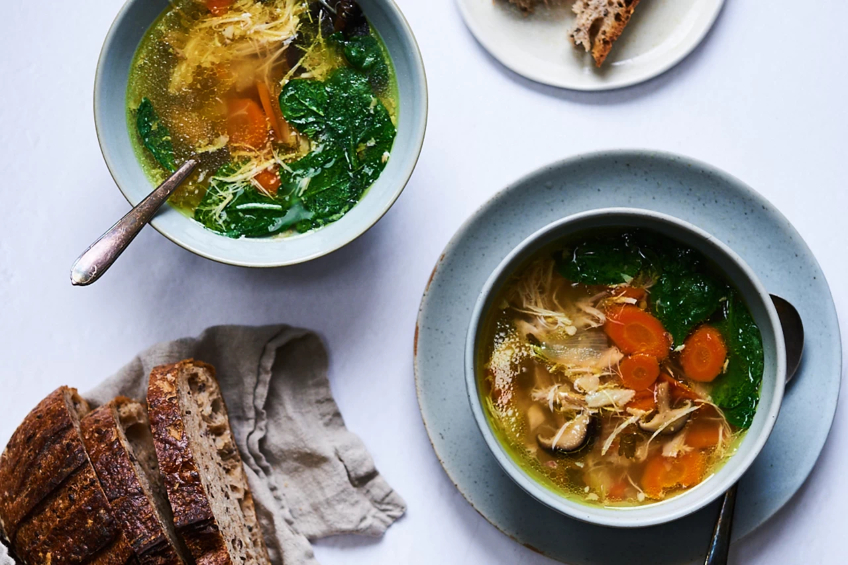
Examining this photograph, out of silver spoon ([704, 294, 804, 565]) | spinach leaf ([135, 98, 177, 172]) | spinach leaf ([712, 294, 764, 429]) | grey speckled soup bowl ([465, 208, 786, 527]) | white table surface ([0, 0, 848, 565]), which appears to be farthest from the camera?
white table surface ([0, 0, 848, 565])

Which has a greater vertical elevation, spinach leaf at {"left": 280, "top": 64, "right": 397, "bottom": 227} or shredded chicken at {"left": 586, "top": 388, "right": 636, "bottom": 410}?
spinach leaf at {"left": 280, "top": 64, "right": 397, "bottom": 227}

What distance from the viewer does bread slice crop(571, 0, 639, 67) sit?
8.84 feet

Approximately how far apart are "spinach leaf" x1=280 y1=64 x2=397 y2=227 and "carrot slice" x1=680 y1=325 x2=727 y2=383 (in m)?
1.10

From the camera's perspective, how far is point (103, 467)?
7.92 ft

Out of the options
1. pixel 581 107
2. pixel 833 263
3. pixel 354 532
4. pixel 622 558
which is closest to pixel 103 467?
pixel 354 532

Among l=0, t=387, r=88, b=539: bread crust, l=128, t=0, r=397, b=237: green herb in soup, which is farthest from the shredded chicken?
l=0, t=387, r=88, b=539: bread crust

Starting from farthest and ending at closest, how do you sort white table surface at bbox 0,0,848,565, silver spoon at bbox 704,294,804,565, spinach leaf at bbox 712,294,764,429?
white table surface at bbox 0,0,848,565 → silver spoon at bbox 704,294,804,565 → spinach leaf at bbox 712,294,764,429

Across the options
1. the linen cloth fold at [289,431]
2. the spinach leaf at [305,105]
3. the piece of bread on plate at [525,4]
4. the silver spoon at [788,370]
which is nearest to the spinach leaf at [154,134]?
the spinach leaf at [305,105]

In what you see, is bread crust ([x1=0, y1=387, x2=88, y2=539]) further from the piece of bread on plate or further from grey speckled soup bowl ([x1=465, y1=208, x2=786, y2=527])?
the piece of bread on plate

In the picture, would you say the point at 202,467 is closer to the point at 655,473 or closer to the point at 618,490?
the point at 618,490

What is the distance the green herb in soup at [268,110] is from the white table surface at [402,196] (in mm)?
305

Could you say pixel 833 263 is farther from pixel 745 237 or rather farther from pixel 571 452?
pixel 571 452

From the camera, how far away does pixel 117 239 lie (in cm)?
233

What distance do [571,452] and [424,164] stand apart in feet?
3.66
